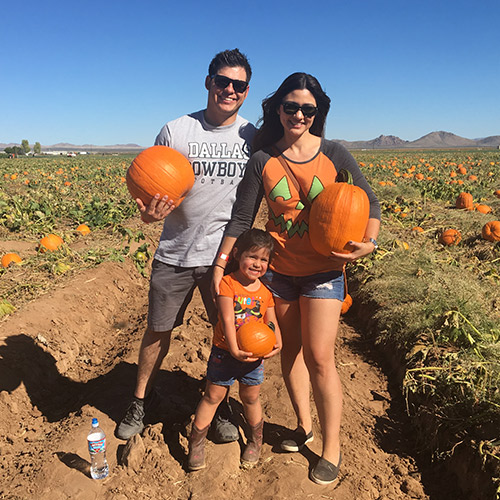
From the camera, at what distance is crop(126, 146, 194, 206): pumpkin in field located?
115 inches

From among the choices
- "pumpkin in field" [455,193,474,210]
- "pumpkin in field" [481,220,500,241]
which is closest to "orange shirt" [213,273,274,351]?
"pumpkin in field" [481,220,500,241]

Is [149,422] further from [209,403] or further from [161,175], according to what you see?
[161,175]

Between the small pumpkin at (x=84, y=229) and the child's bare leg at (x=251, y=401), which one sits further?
the small pumpkin at (x=84, y=229)

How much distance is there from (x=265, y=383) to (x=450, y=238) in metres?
4.95

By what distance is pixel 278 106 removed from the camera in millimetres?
2832

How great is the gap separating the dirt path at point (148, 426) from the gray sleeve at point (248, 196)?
1.60m

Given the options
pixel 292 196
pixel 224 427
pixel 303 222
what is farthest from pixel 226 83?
pixel 224 427

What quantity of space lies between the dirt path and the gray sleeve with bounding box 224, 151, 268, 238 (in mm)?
1605

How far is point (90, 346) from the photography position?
540cm

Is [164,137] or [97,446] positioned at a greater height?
[164,137]

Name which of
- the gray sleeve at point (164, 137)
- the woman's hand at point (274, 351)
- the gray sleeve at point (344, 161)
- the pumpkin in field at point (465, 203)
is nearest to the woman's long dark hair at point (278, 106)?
the gray sleeve at point (344, 161)

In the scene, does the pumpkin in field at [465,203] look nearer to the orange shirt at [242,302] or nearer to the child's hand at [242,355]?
the orange shirt at [242,302]

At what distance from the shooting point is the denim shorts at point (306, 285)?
283 cm

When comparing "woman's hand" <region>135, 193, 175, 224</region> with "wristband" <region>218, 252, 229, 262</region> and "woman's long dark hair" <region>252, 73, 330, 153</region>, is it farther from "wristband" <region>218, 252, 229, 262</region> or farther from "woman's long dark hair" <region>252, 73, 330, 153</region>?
"woman's long dark hair" <region>252, 73, 330, 153</region>
